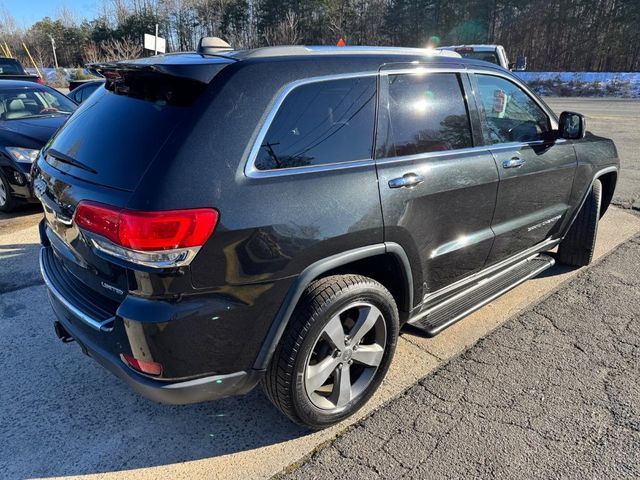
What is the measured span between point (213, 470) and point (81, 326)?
942 mm

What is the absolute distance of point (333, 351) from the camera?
2.40m

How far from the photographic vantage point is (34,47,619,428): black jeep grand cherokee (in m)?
1.89

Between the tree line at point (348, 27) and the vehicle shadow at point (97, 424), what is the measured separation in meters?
42.6

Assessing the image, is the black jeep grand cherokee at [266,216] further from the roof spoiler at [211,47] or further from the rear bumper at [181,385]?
the roof spoiler at [211,47]

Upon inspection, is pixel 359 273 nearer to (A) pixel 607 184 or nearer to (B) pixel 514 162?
(B) pixel 514 162

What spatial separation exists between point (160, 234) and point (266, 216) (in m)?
0.44

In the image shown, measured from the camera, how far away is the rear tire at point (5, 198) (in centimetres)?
584

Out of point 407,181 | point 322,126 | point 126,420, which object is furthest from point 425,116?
point 126,420

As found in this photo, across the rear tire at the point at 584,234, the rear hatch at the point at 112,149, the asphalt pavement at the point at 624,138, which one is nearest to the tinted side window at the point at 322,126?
the rear hatch at the point at 112,149

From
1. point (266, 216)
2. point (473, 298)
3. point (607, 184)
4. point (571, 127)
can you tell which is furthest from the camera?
point (607, 184)

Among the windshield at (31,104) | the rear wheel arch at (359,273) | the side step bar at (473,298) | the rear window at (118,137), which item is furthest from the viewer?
the windshield at (31,104)

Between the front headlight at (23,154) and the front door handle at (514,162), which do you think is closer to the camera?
the front door handle at (514,162)

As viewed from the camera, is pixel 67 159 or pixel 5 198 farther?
pixel 5 198

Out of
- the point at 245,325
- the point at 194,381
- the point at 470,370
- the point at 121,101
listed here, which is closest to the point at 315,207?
the point at 245,325
